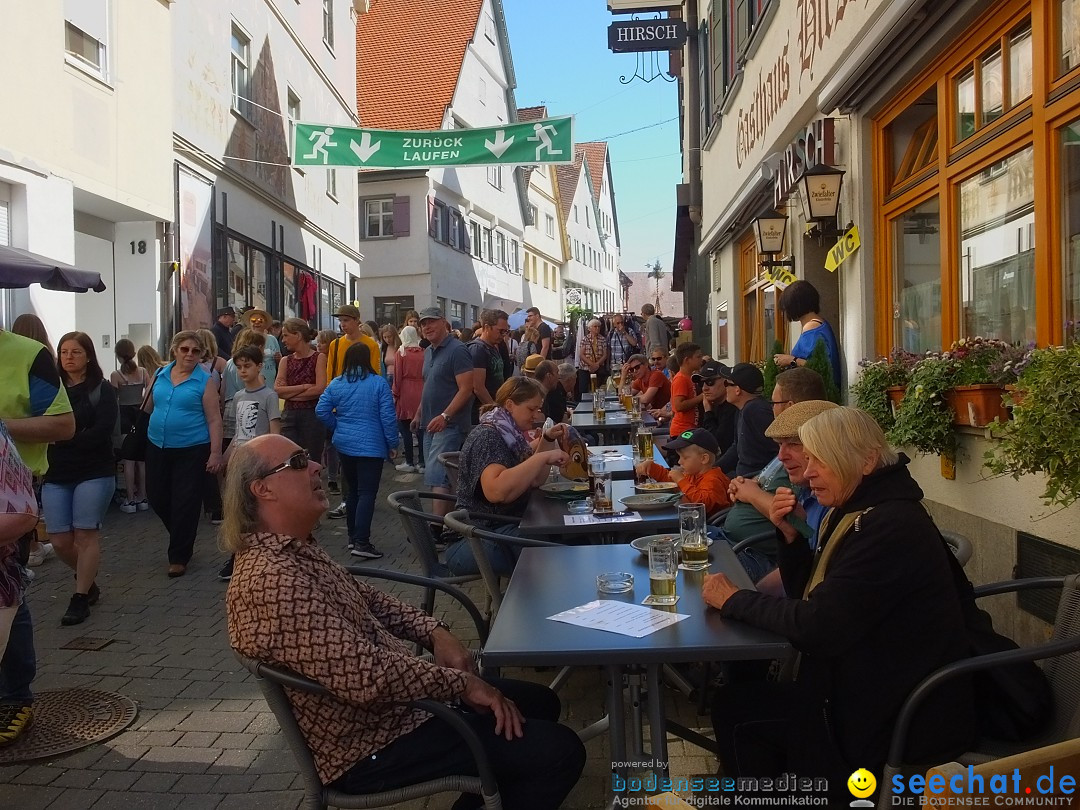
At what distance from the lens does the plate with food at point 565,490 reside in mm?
5400

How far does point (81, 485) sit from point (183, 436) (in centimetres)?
119

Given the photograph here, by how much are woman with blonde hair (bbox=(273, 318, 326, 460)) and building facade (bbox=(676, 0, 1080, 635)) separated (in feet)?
14.8

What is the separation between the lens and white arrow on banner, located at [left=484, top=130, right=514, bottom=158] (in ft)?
45.1

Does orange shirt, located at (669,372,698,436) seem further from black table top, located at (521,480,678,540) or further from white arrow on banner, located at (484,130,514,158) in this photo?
white arrow on banner, located at (484,130,514,158)

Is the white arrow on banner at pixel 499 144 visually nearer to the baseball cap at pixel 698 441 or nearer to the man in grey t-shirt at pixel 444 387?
the man in grey t-shirt at pixel 444 387

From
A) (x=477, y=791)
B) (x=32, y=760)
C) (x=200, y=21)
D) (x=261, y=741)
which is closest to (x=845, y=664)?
(x=477, y=791)

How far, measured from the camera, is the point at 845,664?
2.70 m

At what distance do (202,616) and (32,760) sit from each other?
2.17 m

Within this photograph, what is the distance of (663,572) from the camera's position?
307cm

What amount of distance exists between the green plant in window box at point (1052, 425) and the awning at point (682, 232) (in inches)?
587

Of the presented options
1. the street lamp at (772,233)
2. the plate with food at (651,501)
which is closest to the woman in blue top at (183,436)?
the plate with food at (651,501)

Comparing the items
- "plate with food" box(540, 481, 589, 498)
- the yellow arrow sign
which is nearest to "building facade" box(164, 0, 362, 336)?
the yellow arrow sign

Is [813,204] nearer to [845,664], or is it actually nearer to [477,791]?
[845,664]

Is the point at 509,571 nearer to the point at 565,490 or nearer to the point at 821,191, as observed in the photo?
the point at 565,490
